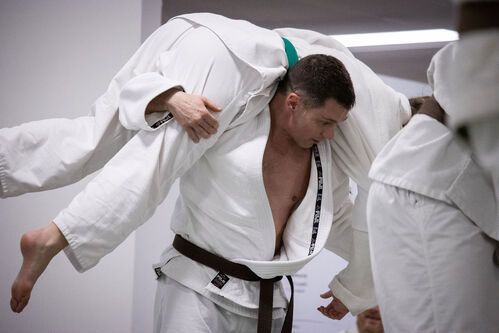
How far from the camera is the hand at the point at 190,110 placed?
146 cm

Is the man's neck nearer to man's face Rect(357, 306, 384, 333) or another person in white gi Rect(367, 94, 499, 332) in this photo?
another person in white gi Rect(367, 94, 499, 332)

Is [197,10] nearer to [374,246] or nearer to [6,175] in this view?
[6,175]

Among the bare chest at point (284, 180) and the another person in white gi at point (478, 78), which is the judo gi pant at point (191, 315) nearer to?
the bare chest at point (284, 180)

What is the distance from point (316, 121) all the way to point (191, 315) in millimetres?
663

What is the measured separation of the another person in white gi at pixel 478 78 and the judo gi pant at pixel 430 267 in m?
0.51

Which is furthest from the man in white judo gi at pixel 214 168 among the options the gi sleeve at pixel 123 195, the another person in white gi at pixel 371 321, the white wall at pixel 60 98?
the white wall at pixel 60 98

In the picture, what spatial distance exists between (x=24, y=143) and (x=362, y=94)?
987 millimetres

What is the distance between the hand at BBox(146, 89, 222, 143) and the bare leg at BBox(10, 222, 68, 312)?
0.42 metres

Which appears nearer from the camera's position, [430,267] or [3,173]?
[430,267]

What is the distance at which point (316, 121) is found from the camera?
5.43 ft

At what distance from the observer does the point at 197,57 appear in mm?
1540

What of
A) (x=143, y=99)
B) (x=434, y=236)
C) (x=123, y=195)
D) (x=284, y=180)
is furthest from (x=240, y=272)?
(x=434, y=236)

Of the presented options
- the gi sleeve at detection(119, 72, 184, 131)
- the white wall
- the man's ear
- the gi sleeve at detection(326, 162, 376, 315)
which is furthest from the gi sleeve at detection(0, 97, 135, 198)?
the white wall

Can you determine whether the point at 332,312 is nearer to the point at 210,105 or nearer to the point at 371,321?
the point at 371,321
